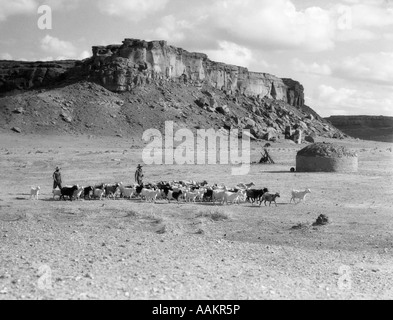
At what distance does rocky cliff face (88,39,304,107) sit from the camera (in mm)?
88625

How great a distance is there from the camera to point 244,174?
36.0 meters

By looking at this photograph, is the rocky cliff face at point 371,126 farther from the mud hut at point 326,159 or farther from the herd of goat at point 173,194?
the herd of goat at point 173,194

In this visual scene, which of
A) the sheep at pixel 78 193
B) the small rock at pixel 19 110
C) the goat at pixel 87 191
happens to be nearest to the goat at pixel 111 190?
the goat at pixel 87 191

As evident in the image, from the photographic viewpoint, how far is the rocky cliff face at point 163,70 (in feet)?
291

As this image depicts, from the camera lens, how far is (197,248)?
1433cm

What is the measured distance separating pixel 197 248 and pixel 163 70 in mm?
88529

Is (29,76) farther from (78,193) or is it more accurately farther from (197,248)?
(197,248)

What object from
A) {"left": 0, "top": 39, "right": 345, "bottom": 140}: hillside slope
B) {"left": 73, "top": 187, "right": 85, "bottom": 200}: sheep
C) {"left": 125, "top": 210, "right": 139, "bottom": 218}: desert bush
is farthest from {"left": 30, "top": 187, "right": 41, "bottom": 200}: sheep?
{"left": 0, "top": 39, "right": 345, "bottom": 140}: hillside slope

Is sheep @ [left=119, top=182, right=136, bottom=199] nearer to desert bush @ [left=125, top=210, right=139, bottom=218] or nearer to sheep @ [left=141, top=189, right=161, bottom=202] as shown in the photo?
sheep @ [left=141, top=189, right=161, bottom=202]

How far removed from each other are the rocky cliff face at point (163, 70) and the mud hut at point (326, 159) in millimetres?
56301

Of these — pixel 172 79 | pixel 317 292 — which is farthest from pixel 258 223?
pixel 172 79

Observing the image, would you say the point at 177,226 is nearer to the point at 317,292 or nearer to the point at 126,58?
the point at 317,292
